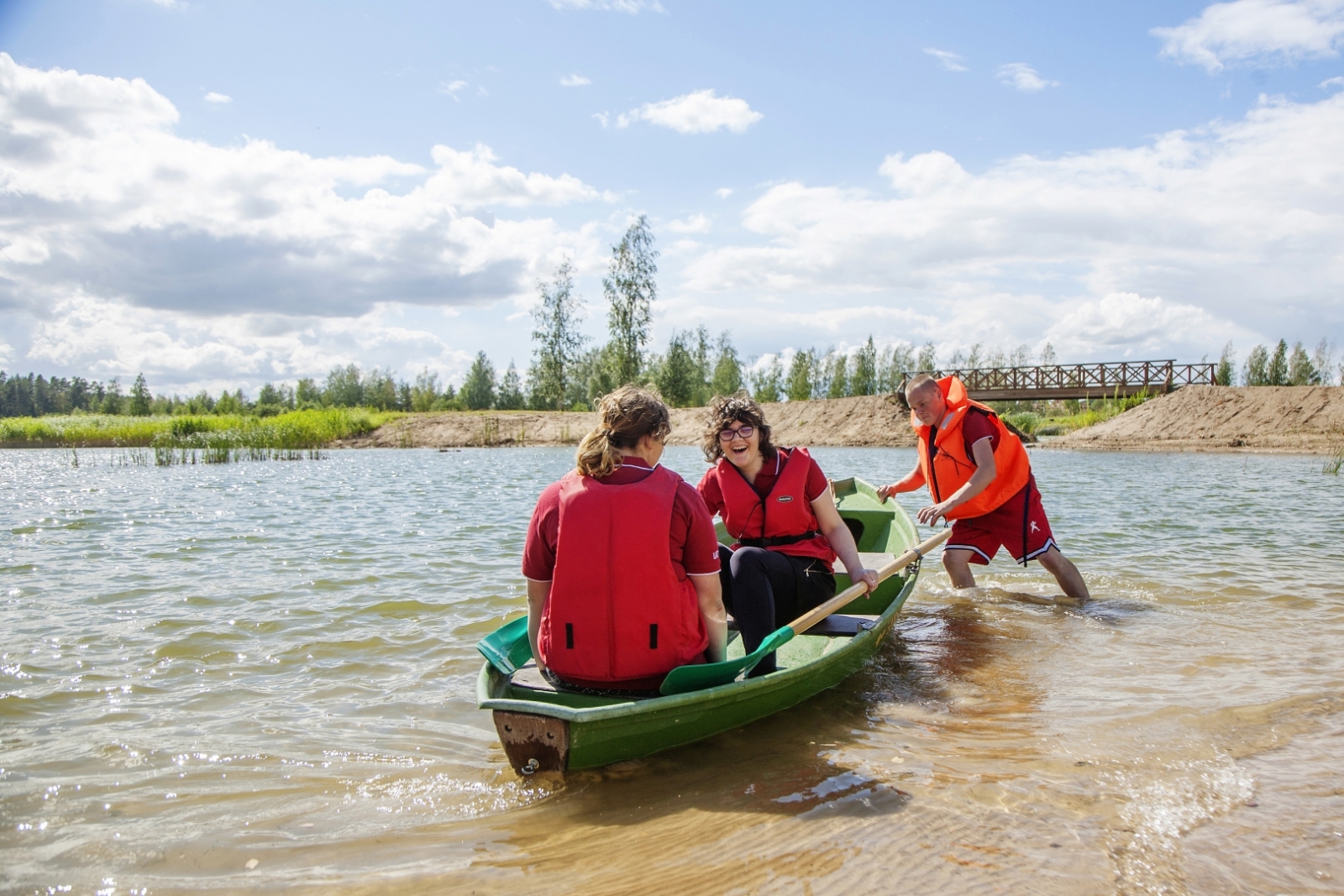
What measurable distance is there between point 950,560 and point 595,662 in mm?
4233

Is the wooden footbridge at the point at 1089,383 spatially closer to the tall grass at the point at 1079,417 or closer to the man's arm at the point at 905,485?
the tall grass at the point at 1079,417

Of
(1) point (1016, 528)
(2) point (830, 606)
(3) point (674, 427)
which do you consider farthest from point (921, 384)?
(3) point (674, 427)

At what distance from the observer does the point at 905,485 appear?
695 centimetres

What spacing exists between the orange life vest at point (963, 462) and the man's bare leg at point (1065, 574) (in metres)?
0.58

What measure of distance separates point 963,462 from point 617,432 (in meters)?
4.00

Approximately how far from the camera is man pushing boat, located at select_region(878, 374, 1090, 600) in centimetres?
630

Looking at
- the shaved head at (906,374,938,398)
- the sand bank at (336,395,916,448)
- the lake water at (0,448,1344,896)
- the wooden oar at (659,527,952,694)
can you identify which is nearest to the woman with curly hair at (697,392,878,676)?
the wooden oar at (659,527,952,694)

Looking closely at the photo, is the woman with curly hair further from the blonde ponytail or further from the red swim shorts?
the red swim shorts

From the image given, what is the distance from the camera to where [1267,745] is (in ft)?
12.6

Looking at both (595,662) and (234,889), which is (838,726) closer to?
(595,662)

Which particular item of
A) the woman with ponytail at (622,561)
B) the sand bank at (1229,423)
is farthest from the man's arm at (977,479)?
the sand bank at (1229,423)

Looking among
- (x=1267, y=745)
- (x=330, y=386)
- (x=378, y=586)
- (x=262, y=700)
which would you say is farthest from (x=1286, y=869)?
(x=330, y=386)

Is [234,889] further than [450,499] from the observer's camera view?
No

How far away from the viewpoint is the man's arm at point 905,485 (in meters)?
6.85
